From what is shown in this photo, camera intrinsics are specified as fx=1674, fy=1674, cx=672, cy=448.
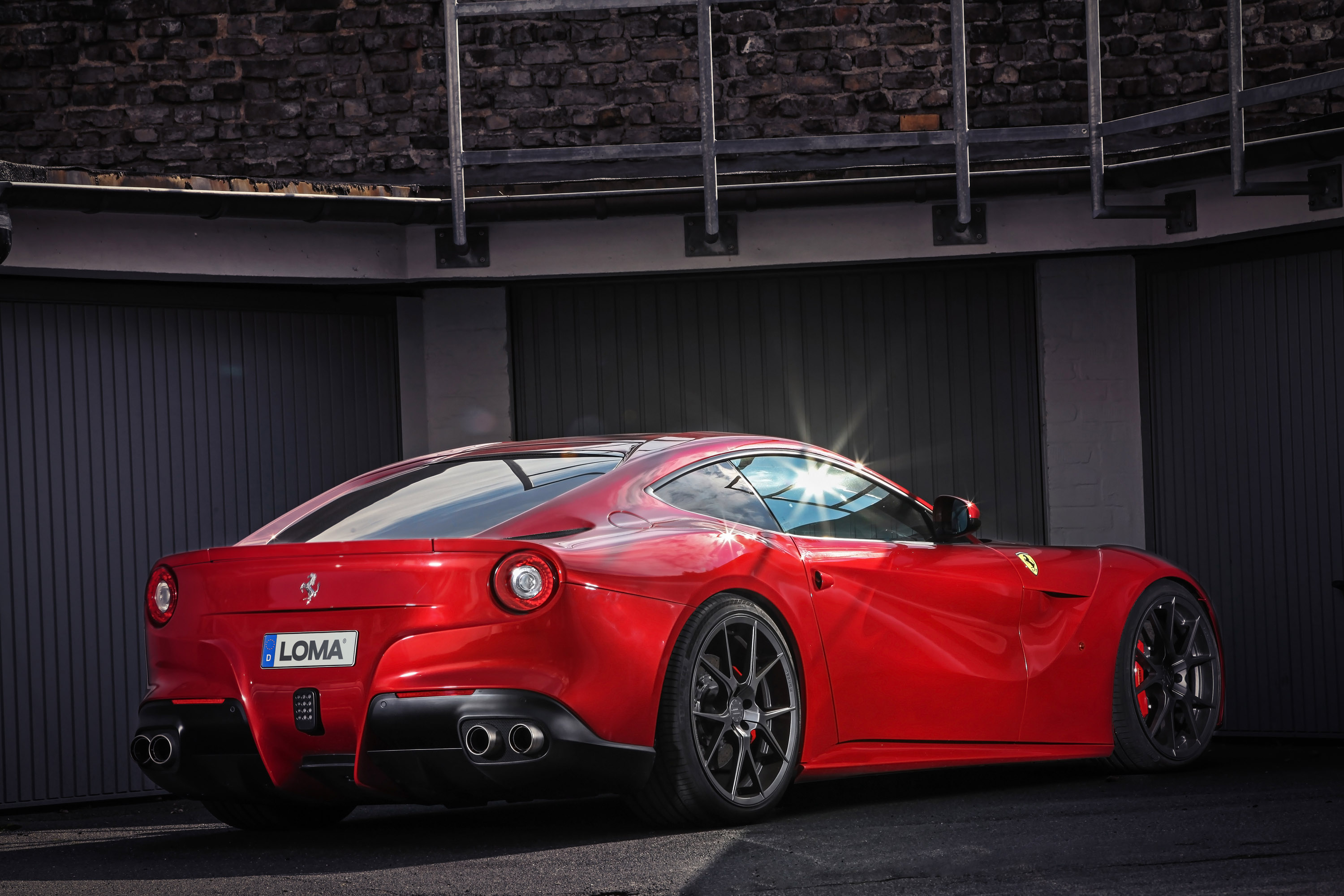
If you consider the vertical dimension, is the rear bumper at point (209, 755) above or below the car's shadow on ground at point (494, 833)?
above

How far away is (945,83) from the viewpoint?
1010 centimetres

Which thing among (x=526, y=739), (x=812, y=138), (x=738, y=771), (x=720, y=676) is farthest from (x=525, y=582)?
(x=812, y=138)

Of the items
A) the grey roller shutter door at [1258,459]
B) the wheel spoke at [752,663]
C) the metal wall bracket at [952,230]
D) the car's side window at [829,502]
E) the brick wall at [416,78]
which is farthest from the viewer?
the brick wall at [416,78]

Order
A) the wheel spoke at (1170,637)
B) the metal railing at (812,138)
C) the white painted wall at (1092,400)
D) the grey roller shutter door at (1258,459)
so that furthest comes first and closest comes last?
the white painted wall at (1092,400), the grey roller shutter door at (1258,459), the metal railing at (812,138), the wheel spoke at (1170,637)

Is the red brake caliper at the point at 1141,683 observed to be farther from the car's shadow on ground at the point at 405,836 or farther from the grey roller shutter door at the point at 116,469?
the grey roller shutter door at the point at 116,469

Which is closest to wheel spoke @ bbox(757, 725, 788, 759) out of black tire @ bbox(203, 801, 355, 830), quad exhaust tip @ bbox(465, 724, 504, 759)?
quad exhaust tip @ bbox(465, 724, 504, 759)

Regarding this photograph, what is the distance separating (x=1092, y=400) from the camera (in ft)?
31.5

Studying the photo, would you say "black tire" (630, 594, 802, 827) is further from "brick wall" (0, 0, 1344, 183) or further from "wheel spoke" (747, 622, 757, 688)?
"brick wall" (0, 0, 1344, 183)

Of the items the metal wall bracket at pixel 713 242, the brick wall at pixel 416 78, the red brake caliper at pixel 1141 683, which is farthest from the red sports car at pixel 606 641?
the brick wall at pixel 416 78

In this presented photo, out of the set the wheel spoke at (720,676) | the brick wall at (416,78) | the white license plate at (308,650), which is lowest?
the wheel spoke at (720,676)

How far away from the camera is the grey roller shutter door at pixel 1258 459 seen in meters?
8.80

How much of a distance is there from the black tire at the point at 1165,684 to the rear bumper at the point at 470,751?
2.73 meters

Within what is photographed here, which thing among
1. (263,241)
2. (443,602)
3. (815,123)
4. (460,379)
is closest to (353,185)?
(263,241)

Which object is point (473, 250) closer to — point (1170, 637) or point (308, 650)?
point (1170, 637)
